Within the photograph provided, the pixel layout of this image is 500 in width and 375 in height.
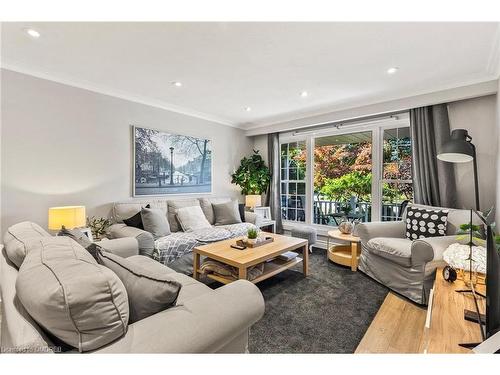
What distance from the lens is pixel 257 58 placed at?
2320 mm

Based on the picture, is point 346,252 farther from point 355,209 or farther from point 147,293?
point 147,293

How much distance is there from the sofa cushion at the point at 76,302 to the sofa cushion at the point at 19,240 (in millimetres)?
437

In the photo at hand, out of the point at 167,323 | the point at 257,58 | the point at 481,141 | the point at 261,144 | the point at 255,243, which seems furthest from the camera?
the point at 261,144

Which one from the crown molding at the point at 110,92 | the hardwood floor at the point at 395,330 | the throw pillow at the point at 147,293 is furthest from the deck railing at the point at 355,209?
Answer: the throw pillow at the point at 147,293

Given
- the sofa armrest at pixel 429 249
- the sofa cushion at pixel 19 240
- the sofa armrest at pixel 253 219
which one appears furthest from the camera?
the sofa armrest at pixel 253 219

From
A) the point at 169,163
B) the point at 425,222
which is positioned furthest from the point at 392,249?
the point at 169,163

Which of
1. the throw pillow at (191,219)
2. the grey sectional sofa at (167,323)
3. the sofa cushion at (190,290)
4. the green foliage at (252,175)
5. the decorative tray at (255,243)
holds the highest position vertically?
the green foliage at (252,175)

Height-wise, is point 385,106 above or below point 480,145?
above

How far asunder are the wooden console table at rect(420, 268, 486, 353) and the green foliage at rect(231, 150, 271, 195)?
3.45 metres

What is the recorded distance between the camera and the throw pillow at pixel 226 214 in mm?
3914

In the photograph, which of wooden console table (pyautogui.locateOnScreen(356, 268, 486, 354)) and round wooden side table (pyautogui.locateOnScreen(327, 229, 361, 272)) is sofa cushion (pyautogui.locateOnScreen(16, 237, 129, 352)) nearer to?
wooden console table (pyautogui.locateOnScreen(356, 268, 486, 354))

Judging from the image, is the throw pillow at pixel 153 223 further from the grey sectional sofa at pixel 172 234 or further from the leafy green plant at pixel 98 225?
A: the leafy green plant at pixel 98 225

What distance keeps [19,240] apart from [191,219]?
7.10 ft
